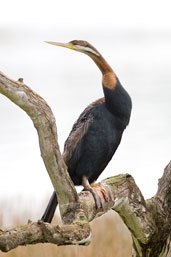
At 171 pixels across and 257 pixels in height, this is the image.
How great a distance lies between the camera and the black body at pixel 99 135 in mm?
5152

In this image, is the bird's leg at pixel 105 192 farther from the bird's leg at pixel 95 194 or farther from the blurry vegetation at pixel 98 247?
the blurry vegetation at pixel 98 247

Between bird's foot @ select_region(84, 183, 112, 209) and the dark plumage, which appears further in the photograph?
the dark plumage

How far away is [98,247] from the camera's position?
6664 millimetres

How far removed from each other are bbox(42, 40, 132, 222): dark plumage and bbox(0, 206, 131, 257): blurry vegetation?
4.36ft

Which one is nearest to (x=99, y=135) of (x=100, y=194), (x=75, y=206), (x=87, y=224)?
(x=100, y=194)

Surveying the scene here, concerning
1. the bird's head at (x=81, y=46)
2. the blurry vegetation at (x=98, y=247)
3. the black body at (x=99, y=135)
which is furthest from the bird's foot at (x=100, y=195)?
the blurry vegetation at (x=98, y=247)

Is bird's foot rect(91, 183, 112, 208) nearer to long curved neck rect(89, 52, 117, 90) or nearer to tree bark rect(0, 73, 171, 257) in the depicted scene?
tree bark rect(0, 73, 171, 257)

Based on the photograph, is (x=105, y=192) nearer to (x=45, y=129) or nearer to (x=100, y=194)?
(x=100, y=194)

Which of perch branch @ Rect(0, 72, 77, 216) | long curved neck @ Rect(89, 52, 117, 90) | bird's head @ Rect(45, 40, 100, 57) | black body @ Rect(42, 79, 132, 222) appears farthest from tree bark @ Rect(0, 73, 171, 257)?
bird's head @ Rect(45, 40, 100, 57)

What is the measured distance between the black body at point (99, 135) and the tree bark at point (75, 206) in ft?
1.77

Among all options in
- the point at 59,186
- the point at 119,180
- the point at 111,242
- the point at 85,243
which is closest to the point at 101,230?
the point at 111,242

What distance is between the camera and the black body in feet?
16.9

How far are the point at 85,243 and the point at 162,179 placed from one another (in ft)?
4.94

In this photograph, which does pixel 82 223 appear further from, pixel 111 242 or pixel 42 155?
pixel 111 242
